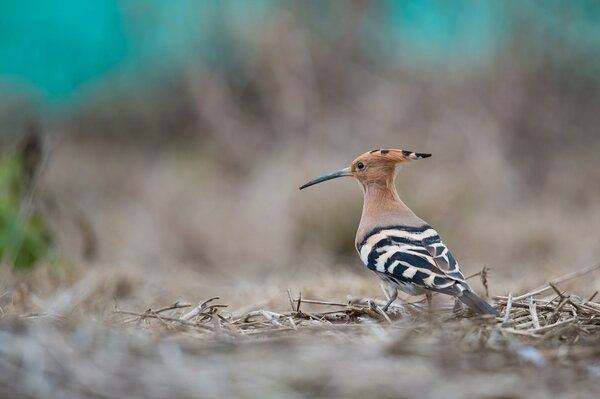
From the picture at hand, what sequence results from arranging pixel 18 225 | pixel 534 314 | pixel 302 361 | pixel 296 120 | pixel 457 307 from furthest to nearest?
pixel 296 120 < pixel 18 225 < pixel 457 307 < pixel 534 314 < pixel 302 361

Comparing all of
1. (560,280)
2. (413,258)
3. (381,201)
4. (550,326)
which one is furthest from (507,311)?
(381,201)

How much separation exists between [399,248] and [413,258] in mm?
101

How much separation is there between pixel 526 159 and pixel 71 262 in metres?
5.71

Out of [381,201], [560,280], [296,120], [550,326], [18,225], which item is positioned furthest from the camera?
[296,120]

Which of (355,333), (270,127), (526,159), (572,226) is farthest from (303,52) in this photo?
(355,333)

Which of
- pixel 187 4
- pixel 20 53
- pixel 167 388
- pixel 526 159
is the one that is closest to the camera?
pixel 167 388

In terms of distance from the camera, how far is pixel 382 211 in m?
3.83

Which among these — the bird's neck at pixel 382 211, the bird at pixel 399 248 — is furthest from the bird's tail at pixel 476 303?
the bird's neck at pixel 382 211

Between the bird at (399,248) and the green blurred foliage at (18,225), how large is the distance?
2039mm

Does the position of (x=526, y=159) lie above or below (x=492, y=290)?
above

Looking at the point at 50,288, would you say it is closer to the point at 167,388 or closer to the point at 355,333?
the point at 355,333

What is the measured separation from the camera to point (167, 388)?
2.02m

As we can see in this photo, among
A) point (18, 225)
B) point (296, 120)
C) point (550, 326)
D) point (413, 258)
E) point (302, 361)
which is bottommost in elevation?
point (302, 361)

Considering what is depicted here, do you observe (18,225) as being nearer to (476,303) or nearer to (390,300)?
(390,300)
